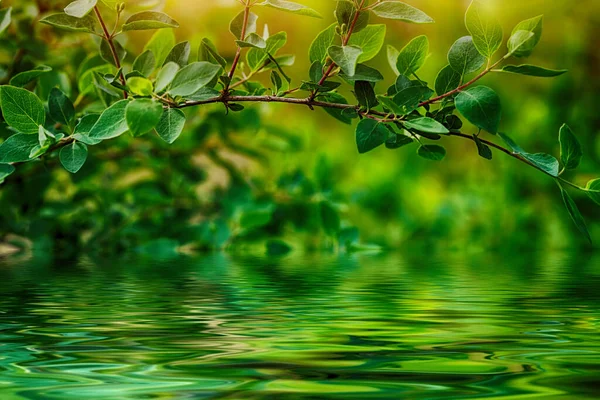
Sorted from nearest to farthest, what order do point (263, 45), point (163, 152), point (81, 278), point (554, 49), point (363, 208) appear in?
point (263, 45)
point (81, 278)
point (163, 152)
point (363, 208)
point (554, 49)

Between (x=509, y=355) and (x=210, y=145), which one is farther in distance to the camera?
(x=210, y=145)

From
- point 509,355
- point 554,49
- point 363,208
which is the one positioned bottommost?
point 509,355

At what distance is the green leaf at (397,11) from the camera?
80 cm

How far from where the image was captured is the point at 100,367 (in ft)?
1.80

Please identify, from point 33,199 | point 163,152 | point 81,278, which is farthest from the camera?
point 163,152

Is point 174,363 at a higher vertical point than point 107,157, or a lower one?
lower

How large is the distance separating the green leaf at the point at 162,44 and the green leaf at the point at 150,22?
0.11 meters

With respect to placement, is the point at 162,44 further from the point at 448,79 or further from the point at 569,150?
the point at 569,150

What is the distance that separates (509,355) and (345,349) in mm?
113

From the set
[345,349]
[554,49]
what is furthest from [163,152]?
[554,49]

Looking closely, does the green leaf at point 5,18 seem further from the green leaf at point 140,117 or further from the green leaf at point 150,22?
the green leaf at point 140,117

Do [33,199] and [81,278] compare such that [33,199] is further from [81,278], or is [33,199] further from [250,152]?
[81,278]

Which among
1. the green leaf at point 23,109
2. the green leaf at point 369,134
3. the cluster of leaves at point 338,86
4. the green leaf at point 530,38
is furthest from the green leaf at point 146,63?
the green leaf at point 530,38

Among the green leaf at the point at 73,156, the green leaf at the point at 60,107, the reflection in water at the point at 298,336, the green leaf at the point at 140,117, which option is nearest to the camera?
the reflection in water at the point at 298,336
